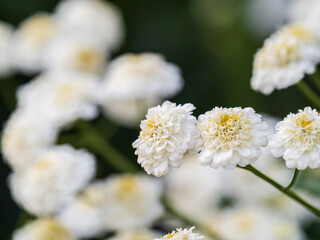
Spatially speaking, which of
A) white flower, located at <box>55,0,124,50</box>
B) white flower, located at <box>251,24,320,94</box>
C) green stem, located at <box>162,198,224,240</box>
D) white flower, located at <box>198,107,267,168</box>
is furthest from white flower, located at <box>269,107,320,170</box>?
white flower, located at <box>55,0,124,50</box>

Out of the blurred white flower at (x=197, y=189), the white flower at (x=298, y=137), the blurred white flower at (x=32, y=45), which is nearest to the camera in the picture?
the white flower at (x=298, y=137)

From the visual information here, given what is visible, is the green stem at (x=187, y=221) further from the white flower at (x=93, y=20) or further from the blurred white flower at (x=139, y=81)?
the white flower at (x=93, y=20)

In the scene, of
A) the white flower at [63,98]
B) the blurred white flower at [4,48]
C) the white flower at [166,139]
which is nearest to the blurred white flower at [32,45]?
the blurred white flower at [4,48]

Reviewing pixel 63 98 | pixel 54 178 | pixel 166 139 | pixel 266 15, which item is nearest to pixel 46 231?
pixel 54 178

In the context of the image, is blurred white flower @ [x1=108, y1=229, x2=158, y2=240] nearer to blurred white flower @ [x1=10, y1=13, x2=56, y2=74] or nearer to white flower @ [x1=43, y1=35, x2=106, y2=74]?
white flower @ [x1=43, y1=35, x2=106, y2=74]

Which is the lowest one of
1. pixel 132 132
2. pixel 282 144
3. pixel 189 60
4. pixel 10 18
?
Answer: pixel 282 144

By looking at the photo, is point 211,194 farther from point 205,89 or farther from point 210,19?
point 210,19

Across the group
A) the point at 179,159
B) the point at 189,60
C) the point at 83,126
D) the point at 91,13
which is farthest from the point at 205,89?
the point at 179,159
